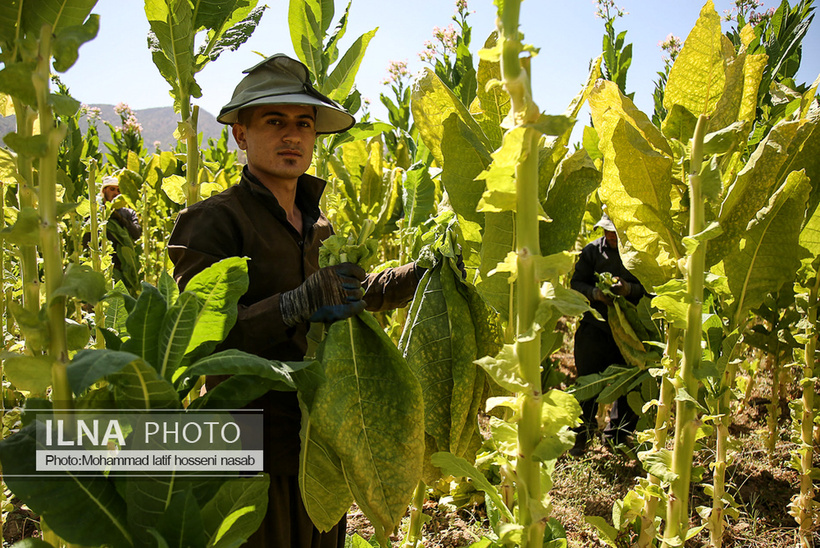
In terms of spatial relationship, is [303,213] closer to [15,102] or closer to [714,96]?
[15,102]

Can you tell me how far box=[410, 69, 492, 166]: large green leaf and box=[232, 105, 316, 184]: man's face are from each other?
689 millimetres

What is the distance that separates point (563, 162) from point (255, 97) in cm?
102

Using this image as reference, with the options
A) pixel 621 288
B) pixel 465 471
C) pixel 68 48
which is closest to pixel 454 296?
pixel 465 471

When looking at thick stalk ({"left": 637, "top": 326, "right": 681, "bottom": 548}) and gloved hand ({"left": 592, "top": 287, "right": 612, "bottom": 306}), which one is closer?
thick stalk ({"left": 637, "top": 326, "right": 681, "bottom": 548})

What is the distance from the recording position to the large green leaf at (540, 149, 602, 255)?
112cm

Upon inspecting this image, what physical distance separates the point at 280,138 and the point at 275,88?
0.16 m

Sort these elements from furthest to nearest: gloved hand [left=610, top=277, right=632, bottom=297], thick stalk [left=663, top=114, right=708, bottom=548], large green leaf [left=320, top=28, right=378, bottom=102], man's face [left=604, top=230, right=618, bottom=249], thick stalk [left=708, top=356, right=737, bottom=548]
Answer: man's face [left=604, top=230, right=618, bottom=249] → gloved hand [left=610, top=277, right=632, bottom=297] → large green leaf [left=320, top=28, right=378, bottom=102] → thick stalk [left=708, top=356, right=737, bottom=548] → thick stalk [left=663, top=114, right=708, bottom=548]

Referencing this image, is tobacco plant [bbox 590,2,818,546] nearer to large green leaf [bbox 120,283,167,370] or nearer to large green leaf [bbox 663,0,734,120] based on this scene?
large green leaf [bbox 663,0,734,120]

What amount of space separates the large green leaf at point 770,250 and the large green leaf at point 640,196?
0.85ft

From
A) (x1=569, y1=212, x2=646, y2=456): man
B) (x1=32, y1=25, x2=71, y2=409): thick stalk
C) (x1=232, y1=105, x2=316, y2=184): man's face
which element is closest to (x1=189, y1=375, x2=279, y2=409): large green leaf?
(x1=32, y1=25, x2=71, y2=409): thick stalk

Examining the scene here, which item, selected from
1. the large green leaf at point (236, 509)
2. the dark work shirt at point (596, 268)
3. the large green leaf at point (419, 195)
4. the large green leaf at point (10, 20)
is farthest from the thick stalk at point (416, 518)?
the dark work shirt at point (596, 268)

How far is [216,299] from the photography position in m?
1.06

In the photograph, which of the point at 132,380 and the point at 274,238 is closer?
the point at 132,380

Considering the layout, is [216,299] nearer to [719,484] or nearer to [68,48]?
[68,48]
